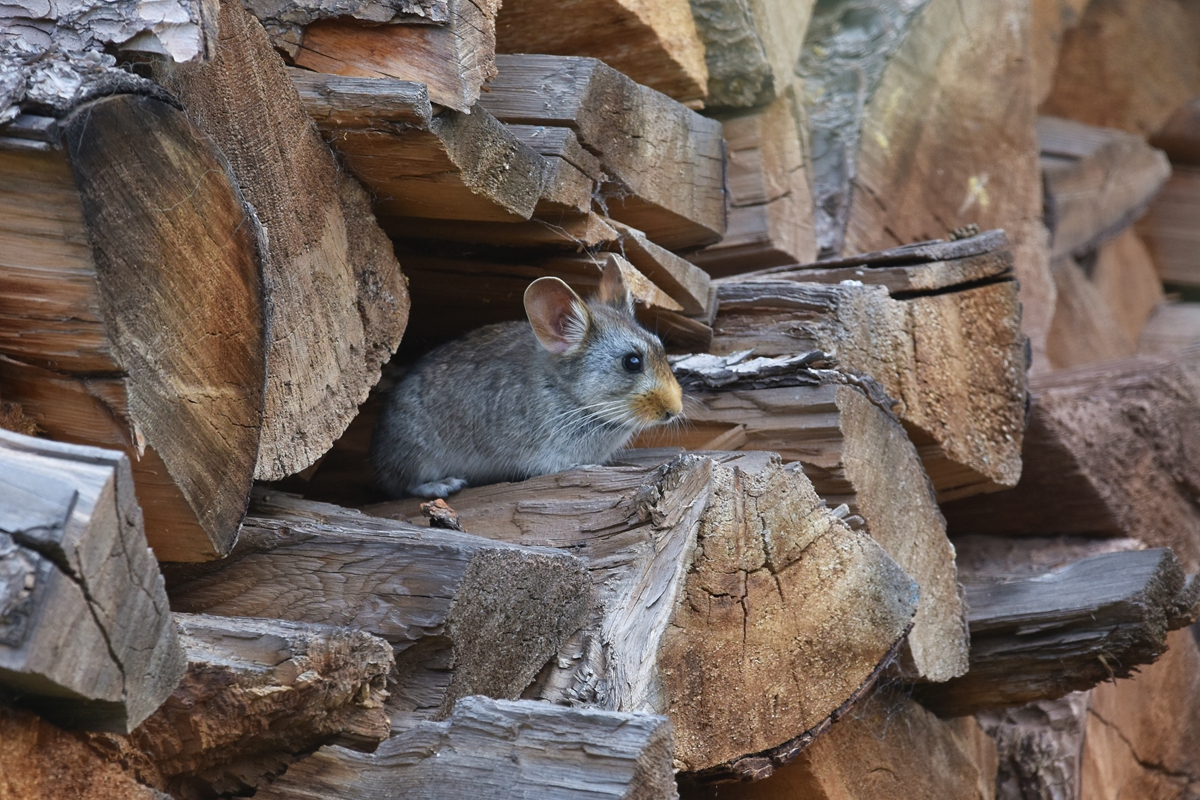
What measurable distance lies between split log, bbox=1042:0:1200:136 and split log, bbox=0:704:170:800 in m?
7.54

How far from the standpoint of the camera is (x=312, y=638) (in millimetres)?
2279

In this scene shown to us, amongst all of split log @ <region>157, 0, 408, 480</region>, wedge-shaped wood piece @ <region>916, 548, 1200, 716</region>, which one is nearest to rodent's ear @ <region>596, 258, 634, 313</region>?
split log @ <region>157, 0, 408, 480</region>

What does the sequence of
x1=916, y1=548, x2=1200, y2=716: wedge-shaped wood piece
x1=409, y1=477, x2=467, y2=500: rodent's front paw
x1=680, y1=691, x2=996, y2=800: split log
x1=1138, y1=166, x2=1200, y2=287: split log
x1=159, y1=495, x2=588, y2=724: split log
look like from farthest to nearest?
x1=1138, y1=166, x2=1200, y2=287: split log < x1=409, y1=477, x2=467, y2=500: rodent's front paw < x1=916, y1=548, x2=1200, y2=716: wedge-shaped wood piece < x1=680, y1=691, x2=996, y2=800: split log < x1=159, y1=495, x2=588, y2=724: split log

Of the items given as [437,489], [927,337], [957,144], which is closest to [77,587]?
[437,489]

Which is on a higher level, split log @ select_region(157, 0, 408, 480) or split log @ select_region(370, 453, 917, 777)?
split log @ select_region(157, 0, 408, 480)

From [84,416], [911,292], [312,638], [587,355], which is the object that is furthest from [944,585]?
[84,416]

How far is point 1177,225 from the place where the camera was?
8.58 m

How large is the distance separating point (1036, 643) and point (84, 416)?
10.1ft

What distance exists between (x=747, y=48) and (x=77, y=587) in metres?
3.89

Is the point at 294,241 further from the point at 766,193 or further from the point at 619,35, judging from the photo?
the point at 766,193

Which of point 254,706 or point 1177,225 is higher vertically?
point 1177,225

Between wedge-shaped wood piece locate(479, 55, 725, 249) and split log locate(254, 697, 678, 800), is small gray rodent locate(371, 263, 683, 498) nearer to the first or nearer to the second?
wedge-shaped wood piece locate(479, 55, 725, 249)

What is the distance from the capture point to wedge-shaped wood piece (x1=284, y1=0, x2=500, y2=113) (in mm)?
3098

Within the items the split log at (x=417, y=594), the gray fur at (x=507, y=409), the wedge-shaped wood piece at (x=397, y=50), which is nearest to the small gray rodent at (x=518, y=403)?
the gray fur at (x=507, y=409)
